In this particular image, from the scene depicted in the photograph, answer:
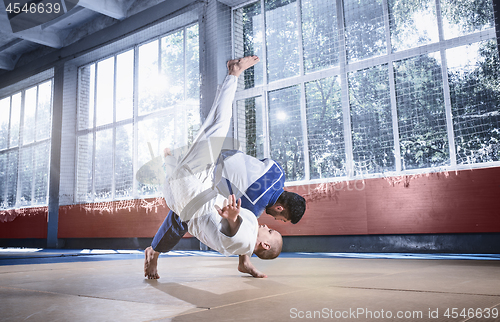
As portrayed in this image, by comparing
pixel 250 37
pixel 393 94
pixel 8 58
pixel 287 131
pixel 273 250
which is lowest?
pixel 273 250

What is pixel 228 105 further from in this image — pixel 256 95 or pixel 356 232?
pixel 256 95

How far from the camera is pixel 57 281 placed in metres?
2.22

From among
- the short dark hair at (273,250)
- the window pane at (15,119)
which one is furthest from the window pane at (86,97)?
the short dark hair at (273,250)

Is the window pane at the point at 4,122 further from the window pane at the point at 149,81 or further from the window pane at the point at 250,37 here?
the window pane at the point at 250,37

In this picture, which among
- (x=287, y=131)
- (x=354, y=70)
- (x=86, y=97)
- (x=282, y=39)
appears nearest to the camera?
(x=354, y=70)

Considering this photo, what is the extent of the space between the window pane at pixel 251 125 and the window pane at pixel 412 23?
2066mm

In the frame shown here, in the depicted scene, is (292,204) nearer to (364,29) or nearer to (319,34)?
(364,29)

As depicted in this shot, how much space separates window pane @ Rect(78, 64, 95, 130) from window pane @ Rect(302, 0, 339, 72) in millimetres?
4975

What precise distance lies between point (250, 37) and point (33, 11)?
13.7 ft

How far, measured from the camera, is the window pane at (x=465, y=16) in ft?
14.3

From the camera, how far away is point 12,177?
9.40m

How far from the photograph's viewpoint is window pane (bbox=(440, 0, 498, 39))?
171 inches

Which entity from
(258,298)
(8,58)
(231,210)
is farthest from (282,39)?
(8,58)

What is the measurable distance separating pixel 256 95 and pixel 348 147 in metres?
1.70
